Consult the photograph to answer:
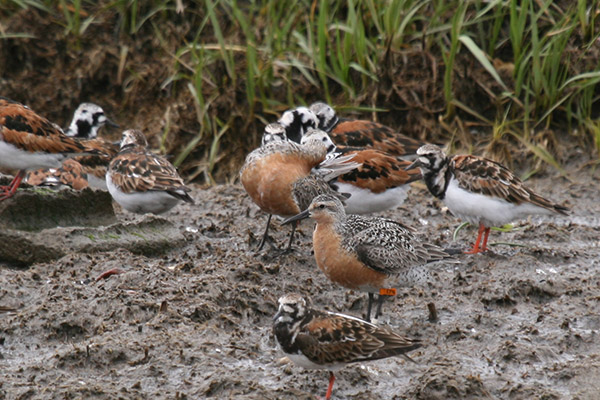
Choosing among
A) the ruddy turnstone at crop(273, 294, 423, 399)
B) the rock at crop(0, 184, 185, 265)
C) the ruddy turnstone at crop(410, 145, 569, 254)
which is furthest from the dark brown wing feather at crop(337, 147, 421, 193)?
the ruddy turnstone at crop(273, 294, 423, 399)

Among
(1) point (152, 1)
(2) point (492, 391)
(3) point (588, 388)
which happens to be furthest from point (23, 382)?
(1) point (152, 1)

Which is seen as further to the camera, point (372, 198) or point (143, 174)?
point (372, 198)

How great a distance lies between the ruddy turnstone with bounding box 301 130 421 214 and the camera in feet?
27.7

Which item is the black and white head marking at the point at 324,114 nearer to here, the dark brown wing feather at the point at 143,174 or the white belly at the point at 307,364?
the dark brown wing feather at the point at 143,174

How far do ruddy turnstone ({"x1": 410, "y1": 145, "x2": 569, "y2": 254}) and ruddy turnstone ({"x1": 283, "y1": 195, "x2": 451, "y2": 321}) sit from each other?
1289 millimetres

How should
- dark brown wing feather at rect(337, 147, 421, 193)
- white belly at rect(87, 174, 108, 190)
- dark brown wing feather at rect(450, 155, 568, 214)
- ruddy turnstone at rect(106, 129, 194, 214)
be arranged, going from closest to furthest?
dark brown wing feather at rect(450, 155, 568, 214) < ruddy turnstone at rect(106, 129, 194, 214) < dark brown wing feather at rect(337, 147, 421, 193) < white belly at rect(87, 174, 108, 190)

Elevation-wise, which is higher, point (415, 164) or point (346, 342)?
point (415, 164)

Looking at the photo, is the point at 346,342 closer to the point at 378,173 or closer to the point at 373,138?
the point at 378,173

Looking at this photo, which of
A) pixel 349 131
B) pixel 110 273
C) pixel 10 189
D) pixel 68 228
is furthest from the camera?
pixel 349 131

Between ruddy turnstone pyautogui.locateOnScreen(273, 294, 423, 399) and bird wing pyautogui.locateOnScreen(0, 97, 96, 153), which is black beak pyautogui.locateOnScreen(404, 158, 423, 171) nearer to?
ruddy turnstone pyautogui.locateOnScreen(273, 294, 423, 399)

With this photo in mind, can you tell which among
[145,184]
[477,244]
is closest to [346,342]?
[477,244]

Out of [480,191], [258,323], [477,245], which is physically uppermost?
[480,191]

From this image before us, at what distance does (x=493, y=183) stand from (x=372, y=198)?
1333 millimetres

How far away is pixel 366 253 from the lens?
6.06 m
